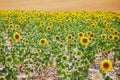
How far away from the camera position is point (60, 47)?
10383 mm

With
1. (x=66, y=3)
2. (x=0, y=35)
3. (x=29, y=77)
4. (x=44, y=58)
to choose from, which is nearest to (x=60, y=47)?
(x=44, y=58)

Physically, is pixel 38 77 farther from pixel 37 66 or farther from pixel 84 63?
pixel 84 63

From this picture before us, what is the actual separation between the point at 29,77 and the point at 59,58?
2.79ft

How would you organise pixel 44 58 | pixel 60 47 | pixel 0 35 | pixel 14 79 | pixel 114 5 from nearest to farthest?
pixel 14 79
pixel 44 58
pixel 60 47
pixel 0 35
pixel 114 5

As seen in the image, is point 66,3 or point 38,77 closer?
point 38,77

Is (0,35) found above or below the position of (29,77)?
above

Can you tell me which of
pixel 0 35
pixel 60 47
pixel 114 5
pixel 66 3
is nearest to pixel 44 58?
pixel 60 47

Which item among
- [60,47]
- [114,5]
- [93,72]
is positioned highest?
[114,5]

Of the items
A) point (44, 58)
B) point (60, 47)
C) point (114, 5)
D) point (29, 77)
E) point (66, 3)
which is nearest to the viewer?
point (29, 77)

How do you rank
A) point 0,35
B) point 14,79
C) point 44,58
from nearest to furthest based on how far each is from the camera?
point 14,79 < point 44,58 < point 0,35

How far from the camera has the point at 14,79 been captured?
7.77 m

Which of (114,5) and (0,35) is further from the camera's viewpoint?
(114,5)

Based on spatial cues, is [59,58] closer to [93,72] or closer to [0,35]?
[93,72]

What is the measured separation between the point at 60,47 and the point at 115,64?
155 cm
